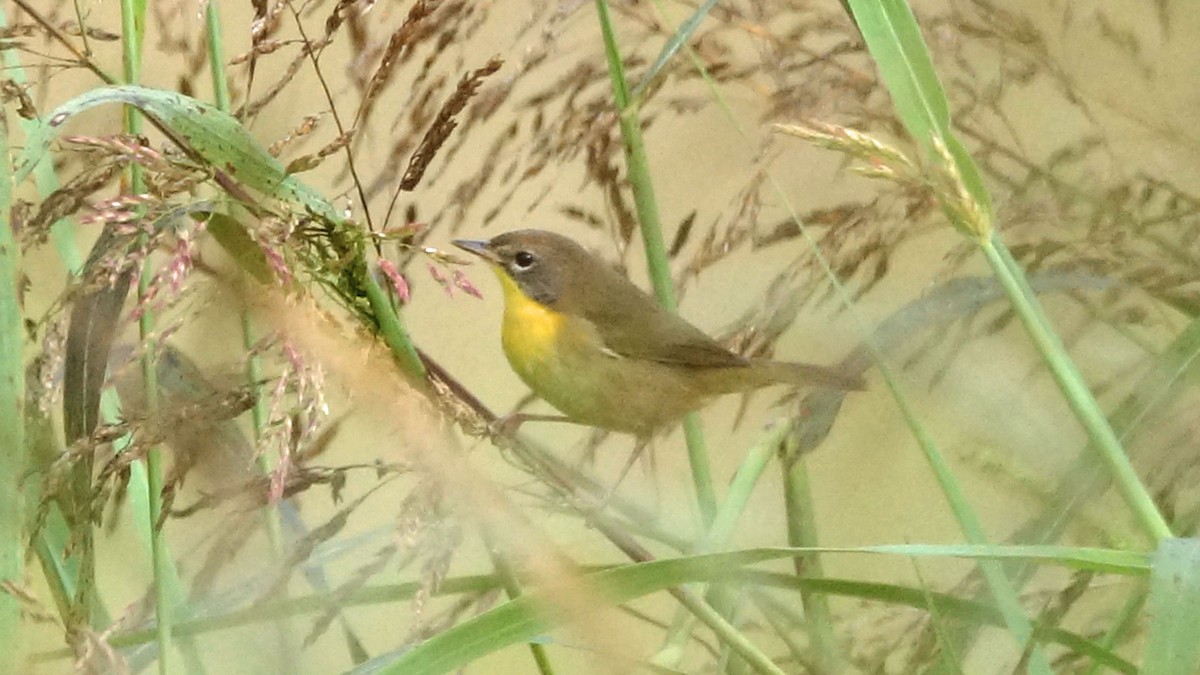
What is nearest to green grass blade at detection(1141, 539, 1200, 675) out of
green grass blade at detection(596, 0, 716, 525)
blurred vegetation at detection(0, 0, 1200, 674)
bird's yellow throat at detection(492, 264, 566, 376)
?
blurred vegetation at detection(0, 0, 1200, 674)

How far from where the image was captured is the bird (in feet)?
3.31

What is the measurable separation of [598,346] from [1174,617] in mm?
705

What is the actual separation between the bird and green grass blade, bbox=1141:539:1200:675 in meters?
0.54

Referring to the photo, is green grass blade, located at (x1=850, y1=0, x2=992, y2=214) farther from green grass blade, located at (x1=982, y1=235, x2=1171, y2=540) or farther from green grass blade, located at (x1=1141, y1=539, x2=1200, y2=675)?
green grass blade, located at (x1=1141, y1=539, x2=1200, y2=675)

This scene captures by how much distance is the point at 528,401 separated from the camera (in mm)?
1081

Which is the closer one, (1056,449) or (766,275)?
(1056,449)

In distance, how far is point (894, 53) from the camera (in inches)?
19.9

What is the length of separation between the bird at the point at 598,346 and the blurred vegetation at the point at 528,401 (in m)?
0.07

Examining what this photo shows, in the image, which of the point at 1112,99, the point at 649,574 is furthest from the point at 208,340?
the point at 1112,99

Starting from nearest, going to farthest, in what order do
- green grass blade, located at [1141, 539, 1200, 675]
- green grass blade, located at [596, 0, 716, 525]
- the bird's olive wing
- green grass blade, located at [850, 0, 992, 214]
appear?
green grass blade, located at [1141, 539, 1200, 675] → green grass blade, located at [850, 0, 992, 214] → green grass blade, located at [596, 0, 716, 525] → the bird's olive wing

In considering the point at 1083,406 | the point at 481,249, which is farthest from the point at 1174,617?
the point at 481,249

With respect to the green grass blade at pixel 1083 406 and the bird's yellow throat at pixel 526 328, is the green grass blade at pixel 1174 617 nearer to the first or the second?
the green grass blade at pixel 1083 406

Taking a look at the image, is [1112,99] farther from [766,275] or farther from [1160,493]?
[1160,493]

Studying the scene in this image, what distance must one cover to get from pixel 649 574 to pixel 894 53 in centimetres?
27
